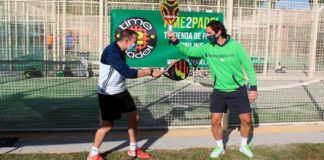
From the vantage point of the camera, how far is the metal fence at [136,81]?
25.5 ft

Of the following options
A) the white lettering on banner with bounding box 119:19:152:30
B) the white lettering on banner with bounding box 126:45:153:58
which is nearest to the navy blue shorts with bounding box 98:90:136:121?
the white lettering on banner with bounding box 126:45:153:58

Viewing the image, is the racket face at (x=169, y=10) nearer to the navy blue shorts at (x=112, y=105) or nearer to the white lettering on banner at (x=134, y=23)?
the white lettering on banner at (x=134, y=23)

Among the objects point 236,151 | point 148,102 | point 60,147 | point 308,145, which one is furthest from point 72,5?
point 308,145

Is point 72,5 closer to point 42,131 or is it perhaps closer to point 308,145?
point 42,131

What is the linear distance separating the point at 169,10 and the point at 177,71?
3.47 ft

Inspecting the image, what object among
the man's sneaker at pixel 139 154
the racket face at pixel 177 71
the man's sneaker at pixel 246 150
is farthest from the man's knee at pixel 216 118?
the man's sneaker at pixel 139 154

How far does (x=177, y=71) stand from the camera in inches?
235

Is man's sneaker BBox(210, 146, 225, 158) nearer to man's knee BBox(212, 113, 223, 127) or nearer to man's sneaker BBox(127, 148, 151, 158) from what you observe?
man's knee BBox(212, 113, 223, 127)

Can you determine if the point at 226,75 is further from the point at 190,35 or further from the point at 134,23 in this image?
the point at 134,23

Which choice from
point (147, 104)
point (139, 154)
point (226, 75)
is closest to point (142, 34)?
point (226, 75)

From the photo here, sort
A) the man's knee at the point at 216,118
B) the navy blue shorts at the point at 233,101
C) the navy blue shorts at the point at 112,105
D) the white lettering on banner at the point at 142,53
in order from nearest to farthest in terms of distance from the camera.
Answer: the navy blue shorts at the point at 112,105
the navy blue shorts at the point at 233,101
the man's knee at the point at 216,118
the white lettering on banner at the point at 142,53

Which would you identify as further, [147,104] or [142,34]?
[147,104]

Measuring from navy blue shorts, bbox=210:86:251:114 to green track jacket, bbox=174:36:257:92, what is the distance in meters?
0.08

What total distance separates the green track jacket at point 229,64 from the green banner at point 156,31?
1.22m
